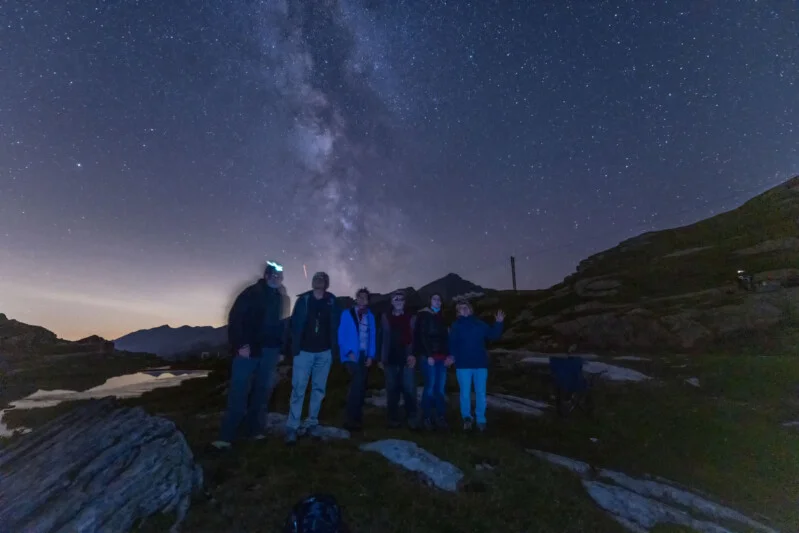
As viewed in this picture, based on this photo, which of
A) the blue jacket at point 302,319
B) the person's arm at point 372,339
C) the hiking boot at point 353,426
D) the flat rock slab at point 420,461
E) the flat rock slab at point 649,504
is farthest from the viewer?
the person's arm at point 372,339

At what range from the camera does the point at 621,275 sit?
231 ft

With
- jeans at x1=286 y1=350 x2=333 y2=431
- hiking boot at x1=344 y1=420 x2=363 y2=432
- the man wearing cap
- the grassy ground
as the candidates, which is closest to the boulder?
the grassy ground

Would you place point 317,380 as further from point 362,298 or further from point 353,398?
point 362,298

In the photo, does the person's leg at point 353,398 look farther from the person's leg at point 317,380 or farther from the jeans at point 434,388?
the jeans at point 434,388

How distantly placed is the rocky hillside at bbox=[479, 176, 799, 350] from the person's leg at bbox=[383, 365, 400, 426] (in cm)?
3630

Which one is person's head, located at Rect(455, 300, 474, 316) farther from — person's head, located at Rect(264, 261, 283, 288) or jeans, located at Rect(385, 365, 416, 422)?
person's head, located at Rect(264, 261, 283, 288)

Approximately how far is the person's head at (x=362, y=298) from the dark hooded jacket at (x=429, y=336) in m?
1.53

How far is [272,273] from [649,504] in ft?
30.3

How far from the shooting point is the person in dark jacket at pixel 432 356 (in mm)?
11734

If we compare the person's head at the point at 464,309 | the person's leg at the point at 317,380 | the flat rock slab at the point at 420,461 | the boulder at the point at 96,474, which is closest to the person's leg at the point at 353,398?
the person's leg at the point at 317,380

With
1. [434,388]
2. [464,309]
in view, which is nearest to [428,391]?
[434,388]

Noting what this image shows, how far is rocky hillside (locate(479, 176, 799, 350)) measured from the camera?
4006 cm

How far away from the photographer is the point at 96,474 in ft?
20.6

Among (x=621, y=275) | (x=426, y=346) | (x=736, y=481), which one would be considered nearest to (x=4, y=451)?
(x=426, y=346)
